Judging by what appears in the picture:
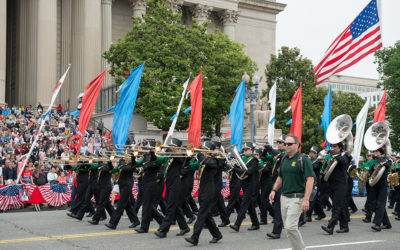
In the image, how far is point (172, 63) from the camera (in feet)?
101

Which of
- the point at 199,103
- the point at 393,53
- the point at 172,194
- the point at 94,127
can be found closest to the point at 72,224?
the point at 172,194

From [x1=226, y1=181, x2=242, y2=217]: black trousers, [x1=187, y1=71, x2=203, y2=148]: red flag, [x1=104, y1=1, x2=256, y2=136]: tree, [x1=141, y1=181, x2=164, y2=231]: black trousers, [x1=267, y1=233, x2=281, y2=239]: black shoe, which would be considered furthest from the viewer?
[x1=104, y1=1, x2=256, y2=136]: tree

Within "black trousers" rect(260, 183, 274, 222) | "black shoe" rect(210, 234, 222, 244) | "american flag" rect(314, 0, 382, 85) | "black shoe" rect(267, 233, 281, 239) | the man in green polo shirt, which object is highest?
"american flag" rect(314, 0, 382, 85)

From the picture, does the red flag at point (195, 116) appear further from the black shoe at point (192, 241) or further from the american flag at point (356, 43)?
the black shoe at point (192, 241)

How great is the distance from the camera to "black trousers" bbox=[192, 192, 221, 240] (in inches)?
399

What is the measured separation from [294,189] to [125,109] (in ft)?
24.0

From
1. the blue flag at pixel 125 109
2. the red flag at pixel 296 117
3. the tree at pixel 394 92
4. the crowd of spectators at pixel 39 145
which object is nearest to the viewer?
the blue flag at pixel 125 109

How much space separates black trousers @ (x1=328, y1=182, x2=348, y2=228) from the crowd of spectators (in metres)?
8.06

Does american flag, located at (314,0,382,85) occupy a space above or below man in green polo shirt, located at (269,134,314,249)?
above

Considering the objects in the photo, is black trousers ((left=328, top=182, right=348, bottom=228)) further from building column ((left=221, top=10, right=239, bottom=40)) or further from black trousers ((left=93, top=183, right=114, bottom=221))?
building column ((left=221, top=10, right=239, bottom=40))

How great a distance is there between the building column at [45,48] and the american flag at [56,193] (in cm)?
1851

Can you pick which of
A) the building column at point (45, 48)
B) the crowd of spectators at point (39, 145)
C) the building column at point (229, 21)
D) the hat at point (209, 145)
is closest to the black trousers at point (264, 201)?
the hat at point (209, 145)

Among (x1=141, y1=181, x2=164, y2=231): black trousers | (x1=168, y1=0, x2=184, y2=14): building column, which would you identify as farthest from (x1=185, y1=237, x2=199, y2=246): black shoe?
(x1=168, y1=0, x2=184, y2=14): building column

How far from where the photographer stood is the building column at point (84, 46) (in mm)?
38969
